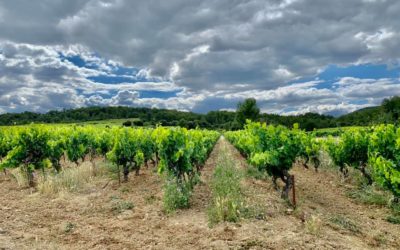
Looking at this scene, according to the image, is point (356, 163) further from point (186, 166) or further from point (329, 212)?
point (186, 166)

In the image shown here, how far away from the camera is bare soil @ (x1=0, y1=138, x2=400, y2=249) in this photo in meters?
6.23

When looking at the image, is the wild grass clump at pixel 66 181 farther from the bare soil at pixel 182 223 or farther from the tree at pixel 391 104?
the tree at pixel 391 104

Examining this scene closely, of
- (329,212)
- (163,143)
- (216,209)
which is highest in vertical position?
(163,143)

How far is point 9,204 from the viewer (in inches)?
386

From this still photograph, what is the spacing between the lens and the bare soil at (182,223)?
6.23 meters

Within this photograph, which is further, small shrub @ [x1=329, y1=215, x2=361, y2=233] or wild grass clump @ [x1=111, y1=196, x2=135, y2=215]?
wild grass clump @ [x1=111, y1=196, x2=135, y2=215]

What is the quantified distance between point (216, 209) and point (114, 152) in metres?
6.80

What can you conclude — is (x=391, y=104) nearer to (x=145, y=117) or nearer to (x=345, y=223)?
(x=145, y=117)

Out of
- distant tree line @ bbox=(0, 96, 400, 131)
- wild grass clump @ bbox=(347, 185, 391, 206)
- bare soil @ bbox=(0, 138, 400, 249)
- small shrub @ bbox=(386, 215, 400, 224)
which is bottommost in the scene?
small shrub @ bbox=(386, 215, 400, 224)

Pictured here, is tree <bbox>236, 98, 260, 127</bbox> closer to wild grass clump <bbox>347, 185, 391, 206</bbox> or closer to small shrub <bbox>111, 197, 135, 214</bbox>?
wild grass clump <bbox>347, 185, 391, 206</bbox>

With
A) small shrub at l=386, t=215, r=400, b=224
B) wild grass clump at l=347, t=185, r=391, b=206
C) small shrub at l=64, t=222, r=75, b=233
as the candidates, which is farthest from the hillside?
small shrub at l=64, t=222, r=75, b=233

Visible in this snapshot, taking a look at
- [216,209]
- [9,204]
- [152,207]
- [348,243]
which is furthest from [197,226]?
[9,204]

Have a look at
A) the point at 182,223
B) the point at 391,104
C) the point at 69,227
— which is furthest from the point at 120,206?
the point at 391,104

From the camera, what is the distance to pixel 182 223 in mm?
7344
